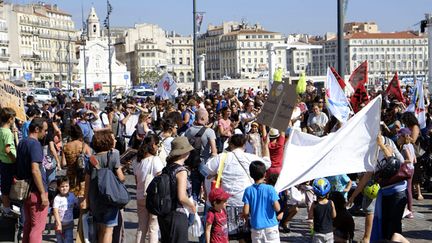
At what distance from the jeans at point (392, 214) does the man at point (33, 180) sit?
3.50 m

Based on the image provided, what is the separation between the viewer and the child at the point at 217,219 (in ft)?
28.0

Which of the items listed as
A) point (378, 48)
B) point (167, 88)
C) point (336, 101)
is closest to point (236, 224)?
point (336, 101)

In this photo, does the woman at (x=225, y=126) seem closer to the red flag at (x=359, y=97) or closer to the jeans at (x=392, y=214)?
the red flag at (x=359, y=97)

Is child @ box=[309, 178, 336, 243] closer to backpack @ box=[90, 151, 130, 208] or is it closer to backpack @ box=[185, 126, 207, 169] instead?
backpack @ box=[90, 151, 130, 208]

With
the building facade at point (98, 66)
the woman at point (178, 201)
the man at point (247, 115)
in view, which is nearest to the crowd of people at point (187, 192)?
the woman at point (178, 201)

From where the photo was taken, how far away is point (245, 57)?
196625 mm

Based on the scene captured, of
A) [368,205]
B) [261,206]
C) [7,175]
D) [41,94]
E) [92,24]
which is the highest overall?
[92,24]

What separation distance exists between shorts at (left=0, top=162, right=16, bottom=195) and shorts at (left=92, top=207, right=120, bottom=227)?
1536 millimetres

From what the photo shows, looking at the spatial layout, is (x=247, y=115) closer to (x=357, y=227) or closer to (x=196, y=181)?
(x=196, y=181)

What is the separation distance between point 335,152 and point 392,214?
1.47 metres

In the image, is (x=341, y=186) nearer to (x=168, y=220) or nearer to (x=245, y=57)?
(x=168, y=220)

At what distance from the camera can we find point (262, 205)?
316 inches

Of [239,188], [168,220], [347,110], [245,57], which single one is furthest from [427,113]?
[245,57]

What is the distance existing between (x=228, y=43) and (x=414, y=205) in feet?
613
